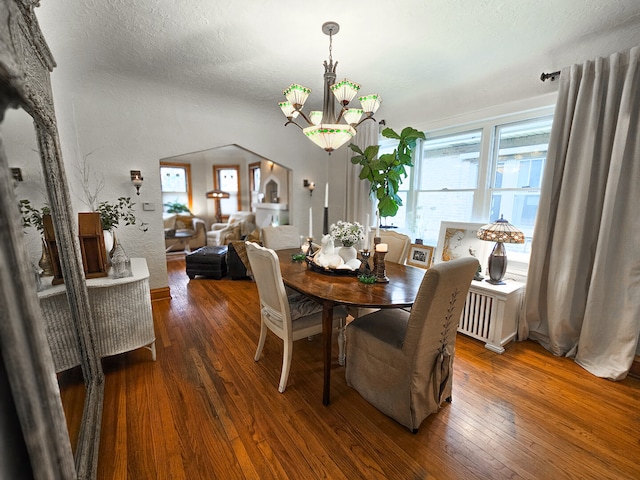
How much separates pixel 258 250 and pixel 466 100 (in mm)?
2842

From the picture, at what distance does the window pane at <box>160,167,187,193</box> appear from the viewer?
24.6 feet

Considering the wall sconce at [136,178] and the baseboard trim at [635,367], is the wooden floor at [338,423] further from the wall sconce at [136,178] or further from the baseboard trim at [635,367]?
the wall sconce at [136,178]

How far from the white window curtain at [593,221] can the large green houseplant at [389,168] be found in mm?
1374

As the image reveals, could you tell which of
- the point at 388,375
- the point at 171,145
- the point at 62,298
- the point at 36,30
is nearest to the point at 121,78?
the point at 171,145

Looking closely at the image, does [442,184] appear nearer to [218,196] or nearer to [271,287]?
[271,287]

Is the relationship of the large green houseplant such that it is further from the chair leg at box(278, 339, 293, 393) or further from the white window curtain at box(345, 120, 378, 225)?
the chair leg at box(278, 339, 293, 393)

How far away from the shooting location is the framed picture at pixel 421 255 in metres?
3.22

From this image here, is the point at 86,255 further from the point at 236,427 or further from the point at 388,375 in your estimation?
the point at 388,375

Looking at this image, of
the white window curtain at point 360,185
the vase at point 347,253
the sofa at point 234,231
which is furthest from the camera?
the sofa at point 234,231

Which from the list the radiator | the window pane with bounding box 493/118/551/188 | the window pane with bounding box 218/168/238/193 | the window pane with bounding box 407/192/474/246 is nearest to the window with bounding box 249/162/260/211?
the window pane with bounding box 218/168/238/193

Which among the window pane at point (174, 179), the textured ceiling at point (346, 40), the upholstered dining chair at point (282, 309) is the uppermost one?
the textured ceiling at point (346, 40)

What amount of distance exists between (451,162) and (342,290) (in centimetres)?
251

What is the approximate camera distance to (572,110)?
2252mm

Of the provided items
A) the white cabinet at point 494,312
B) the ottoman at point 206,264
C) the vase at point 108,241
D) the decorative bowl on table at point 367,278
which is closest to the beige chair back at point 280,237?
the vase at point 108,241
